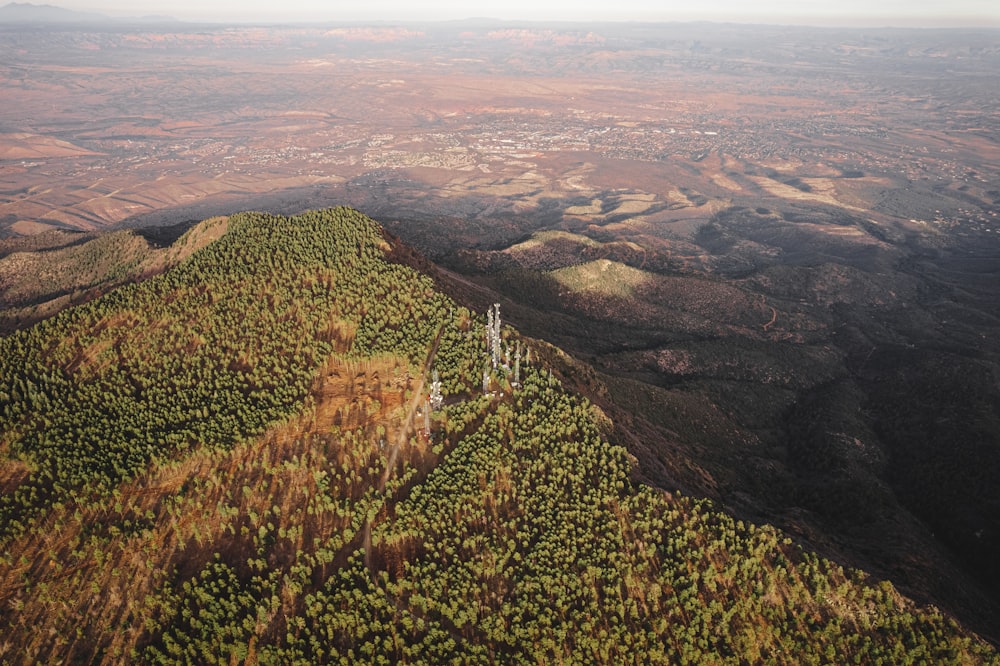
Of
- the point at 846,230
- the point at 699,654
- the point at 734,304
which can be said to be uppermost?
the point at 699,654

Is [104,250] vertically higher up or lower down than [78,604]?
lower down

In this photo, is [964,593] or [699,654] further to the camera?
[964,593]

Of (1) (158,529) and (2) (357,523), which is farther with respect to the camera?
(2) (357,523)

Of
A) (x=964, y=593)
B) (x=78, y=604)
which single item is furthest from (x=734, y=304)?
(x=78, y=604)

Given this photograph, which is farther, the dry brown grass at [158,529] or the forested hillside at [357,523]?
the forested hillside at [357,523]

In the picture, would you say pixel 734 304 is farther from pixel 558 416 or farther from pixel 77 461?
pixel 77 461

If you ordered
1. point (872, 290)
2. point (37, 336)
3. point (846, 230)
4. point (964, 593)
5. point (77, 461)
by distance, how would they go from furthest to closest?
point (846, 230)
point (872, 290)
point (37, 336)
point (964, 593)
point (77, 461)

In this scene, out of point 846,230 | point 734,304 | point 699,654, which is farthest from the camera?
point 846,230

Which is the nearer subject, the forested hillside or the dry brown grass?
the dry brown grass
